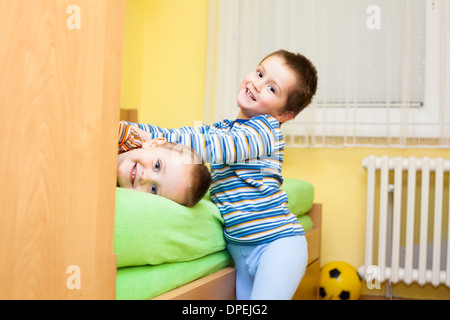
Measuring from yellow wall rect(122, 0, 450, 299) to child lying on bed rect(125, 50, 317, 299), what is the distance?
552 mm

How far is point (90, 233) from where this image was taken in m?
0.62

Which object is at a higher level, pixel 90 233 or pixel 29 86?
pixel 29 86

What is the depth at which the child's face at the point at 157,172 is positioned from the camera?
0.86 m

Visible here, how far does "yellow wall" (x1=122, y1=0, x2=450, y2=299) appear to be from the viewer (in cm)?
176

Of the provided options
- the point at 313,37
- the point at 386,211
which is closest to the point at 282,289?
the point at 386,211

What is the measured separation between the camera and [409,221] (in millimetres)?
1875

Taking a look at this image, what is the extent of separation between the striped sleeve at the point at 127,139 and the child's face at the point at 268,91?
28 centimetres

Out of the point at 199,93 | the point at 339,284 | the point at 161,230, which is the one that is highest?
the point at 199,93

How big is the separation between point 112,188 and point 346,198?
1.56 metres

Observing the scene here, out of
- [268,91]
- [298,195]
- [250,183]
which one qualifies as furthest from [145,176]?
[298,195]

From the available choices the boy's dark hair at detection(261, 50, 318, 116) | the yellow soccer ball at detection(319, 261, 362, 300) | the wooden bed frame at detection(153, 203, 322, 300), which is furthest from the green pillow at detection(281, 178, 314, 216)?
the boy's dark hair at detection(261, 50, 318, 116)

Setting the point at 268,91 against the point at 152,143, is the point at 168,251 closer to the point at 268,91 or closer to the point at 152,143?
the point at 152,143

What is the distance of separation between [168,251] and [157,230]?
53 millimetres
